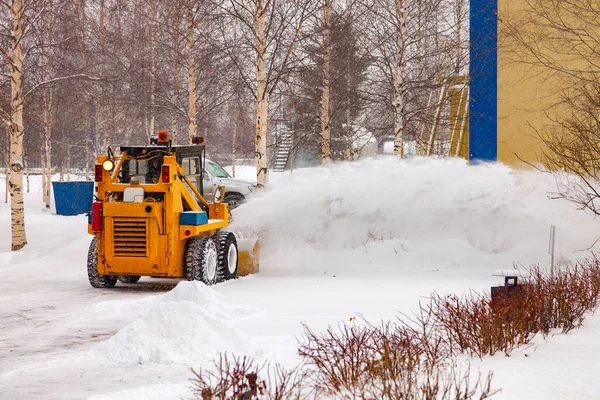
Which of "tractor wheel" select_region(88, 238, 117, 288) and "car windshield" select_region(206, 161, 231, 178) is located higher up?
"car windshield" select_region(206, 161, 231, 178)

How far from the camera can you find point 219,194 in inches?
556

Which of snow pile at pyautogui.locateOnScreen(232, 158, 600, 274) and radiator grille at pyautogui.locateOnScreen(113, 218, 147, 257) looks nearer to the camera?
radiator grille at pyautogui.locateOnScreen(113, 218, 147, 257)

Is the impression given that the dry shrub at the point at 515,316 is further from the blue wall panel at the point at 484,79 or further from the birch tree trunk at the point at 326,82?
the birch tree trunk at the point at 326,82

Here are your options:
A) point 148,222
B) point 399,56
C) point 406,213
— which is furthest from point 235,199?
point 148,222

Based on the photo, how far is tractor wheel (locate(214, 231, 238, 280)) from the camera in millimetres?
13180

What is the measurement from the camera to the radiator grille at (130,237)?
1216cm

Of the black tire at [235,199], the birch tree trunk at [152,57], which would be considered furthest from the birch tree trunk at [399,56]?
the birch tree trunk at [152,57]

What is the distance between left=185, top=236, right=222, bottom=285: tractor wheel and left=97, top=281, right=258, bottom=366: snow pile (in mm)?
4211

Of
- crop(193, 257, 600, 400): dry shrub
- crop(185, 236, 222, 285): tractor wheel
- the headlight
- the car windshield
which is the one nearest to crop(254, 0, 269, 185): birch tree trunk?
the car windshield

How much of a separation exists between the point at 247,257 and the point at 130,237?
105 inches

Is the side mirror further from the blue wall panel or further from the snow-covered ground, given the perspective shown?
the blue wall panel

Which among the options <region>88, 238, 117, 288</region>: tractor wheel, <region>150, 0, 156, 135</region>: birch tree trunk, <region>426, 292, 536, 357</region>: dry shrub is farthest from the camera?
<region>150, 0, 156, 135</region>: birch tree trunk

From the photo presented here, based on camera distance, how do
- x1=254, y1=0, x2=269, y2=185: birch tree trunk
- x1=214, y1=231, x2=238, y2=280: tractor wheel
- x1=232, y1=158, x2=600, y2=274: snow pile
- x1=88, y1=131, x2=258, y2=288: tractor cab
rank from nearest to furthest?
x1=88, y1=131, x2=258, y2=288: tractor cab < x1=214, y1=231, x2=238, y2=280: tractor wheel < x1=232, y1=158, x2=600, y2=274: snow pile < x1=254, y1=0, x2=269, y2=185: birch tree trunk

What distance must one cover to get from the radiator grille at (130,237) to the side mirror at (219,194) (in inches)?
78.3
